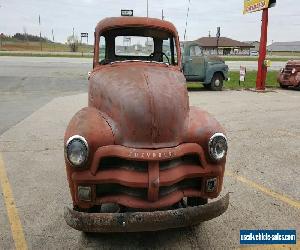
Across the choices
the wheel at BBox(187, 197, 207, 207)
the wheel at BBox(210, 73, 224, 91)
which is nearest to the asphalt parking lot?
the wheel at BBox(187, 197, 207, 207)

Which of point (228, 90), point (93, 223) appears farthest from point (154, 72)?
point (228, 90)

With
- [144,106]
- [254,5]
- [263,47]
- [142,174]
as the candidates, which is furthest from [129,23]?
[254,5]

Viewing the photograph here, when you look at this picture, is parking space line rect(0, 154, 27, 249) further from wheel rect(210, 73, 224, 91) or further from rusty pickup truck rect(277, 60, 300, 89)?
rusty pickup truck rect(277, 60, 300, 89)

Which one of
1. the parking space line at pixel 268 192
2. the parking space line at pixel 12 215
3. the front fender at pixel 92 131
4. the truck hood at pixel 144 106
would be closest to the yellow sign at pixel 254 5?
the parking space line at pixel 268 192

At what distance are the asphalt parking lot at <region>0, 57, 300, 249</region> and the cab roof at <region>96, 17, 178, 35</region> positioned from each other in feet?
7.99

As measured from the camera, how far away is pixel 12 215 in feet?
14.6

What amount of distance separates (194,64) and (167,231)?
13204mm

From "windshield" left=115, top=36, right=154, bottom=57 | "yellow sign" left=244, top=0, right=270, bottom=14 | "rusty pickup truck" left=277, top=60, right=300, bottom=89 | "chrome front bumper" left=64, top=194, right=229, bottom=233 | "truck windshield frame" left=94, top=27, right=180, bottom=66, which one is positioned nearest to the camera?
"chrome front bumper" left=64, top=194, right=229, bottom=233

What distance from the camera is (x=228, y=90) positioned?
17.7 meters

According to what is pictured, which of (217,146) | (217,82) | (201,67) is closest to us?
(217,146)

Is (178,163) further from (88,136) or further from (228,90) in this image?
(228,90)

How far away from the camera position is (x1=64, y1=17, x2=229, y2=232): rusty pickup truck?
130 inches

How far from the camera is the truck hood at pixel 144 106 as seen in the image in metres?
3.49

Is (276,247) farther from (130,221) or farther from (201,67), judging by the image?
(201,67)
